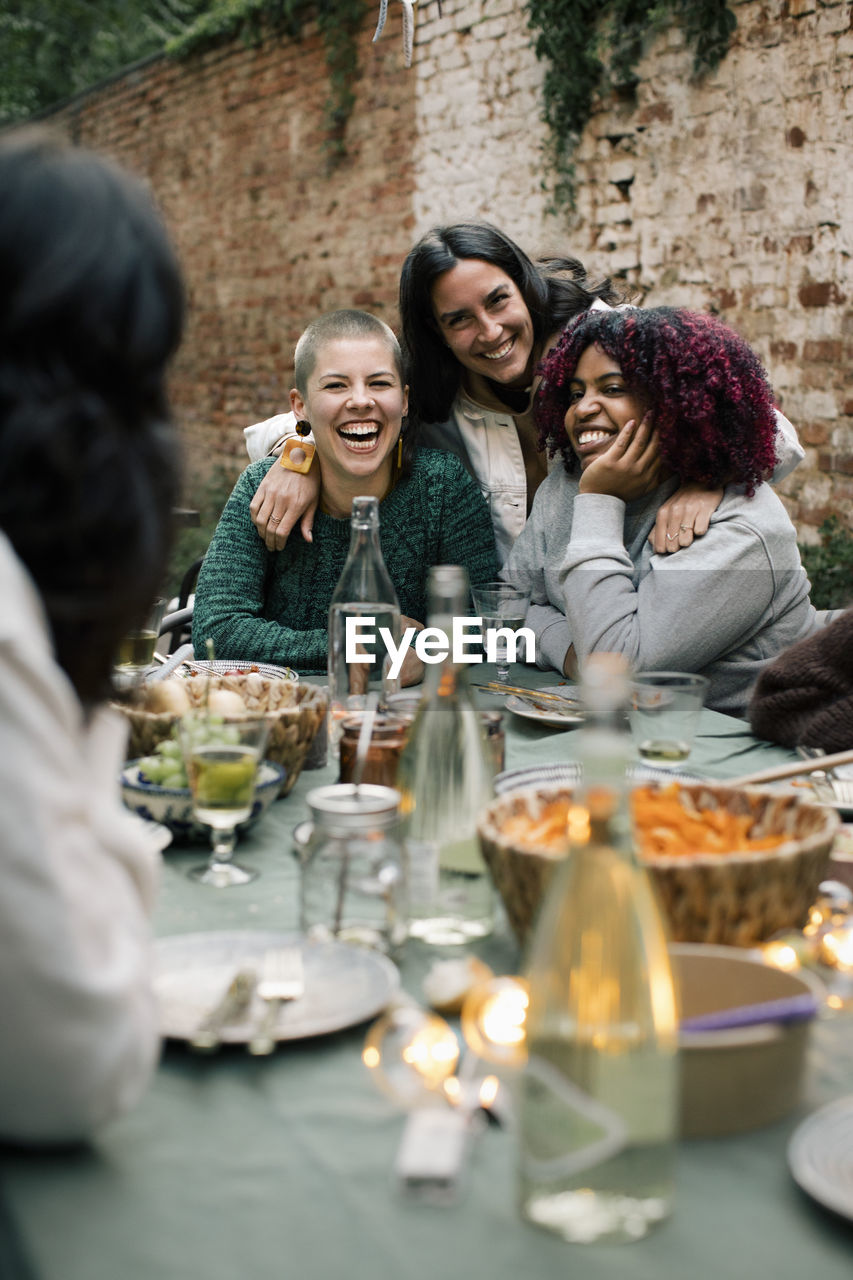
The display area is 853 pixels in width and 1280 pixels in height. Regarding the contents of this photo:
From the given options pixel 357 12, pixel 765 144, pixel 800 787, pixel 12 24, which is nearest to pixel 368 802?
pixel 800 787

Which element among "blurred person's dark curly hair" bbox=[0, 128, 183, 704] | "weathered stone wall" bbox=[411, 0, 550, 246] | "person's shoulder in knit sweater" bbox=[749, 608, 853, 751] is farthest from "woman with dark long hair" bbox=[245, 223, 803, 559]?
"weathered stone wall" bbox=[411, 0, 550, 246]

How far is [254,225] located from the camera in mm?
9680

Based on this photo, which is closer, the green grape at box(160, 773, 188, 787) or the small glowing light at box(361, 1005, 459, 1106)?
the small glowing light at box(361, 1005, 459, 1106)

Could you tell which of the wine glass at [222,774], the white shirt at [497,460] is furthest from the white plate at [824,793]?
the white shirt at [497,460]

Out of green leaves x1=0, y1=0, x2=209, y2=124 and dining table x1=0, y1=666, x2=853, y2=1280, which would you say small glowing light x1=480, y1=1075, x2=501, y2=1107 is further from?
green leaves x1=0, y1=0, x2=209, y2=124

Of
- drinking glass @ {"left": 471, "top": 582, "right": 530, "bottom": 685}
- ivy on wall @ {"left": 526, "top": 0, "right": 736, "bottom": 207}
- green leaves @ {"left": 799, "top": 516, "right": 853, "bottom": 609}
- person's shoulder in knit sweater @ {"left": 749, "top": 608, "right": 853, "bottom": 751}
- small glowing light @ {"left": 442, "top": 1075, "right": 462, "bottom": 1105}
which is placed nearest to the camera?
small glowing light @ {"left": 442, "top": 1075, "right": 462, "bottom": 1105}

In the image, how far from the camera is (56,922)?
739 millimetres

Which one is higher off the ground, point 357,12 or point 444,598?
point 357,12

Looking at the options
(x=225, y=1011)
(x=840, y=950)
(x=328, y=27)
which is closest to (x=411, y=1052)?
(x=225, y=1011)

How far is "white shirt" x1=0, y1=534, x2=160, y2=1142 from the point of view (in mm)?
733

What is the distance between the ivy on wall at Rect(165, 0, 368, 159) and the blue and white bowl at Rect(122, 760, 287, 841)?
7721mm

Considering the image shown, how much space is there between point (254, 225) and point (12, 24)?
23.6ft

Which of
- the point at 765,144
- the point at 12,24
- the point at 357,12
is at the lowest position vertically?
the point at 765,144

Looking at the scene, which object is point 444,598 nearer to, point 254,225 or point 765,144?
point 765,144
